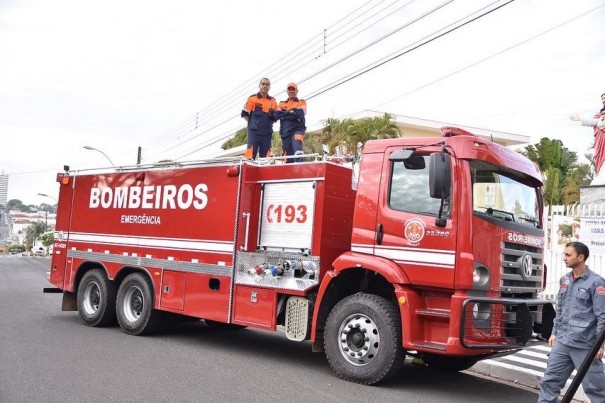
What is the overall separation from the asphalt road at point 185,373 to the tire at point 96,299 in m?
0.31

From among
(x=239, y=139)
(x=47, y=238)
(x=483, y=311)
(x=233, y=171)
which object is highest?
(x=239, y=139)

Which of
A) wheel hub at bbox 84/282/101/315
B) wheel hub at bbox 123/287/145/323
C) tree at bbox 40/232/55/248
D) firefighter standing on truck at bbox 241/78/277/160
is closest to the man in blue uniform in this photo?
firefighter standing on truck at bbox 241/78/277/160

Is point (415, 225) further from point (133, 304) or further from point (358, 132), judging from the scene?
point (358, 132)

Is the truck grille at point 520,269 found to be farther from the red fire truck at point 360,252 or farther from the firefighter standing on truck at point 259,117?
the firefighter standing on truck at point 259,117

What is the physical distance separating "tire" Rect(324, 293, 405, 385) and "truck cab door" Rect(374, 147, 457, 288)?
55 centimetres

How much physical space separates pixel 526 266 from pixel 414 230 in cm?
144

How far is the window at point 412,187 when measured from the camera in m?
6.70

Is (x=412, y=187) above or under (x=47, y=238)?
above

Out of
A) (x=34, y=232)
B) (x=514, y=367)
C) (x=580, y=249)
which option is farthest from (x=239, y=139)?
(x=34, y=232)

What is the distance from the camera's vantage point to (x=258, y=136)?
34.1ft

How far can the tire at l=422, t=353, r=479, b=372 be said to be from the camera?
792 centimetres

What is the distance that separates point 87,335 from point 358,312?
504 cm

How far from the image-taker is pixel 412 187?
22.5 feet

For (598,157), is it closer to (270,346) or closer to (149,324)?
(270,346)
